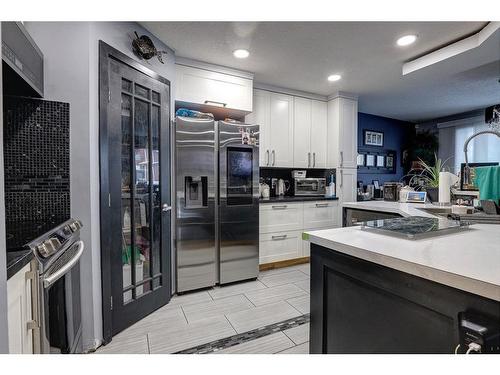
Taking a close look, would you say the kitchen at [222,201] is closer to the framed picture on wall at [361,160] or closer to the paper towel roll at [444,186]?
the paper towel roll at [444,186]

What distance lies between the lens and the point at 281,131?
3.38 meters

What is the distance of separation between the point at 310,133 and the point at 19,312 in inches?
136

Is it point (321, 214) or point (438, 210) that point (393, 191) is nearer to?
point (321, 214)

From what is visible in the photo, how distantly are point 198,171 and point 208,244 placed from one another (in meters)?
0.75

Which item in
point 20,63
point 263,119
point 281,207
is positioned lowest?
point 281,207

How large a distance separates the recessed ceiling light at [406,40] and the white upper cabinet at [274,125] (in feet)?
4.74

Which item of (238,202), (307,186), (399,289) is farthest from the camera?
(307,186)

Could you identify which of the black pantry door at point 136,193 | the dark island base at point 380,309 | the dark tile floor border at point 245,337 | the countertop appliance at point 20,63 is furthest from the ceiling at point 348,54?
the dark tile floor border at point 245,337

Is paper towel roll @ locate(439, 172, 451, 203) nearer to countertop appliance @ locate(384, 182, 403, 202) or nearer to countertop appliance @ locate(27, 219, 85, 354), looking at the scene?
countertop appliance @ locate(384, 182, 403, 202)

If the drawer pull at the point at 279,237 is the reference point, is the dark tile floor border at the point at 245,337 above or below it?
below

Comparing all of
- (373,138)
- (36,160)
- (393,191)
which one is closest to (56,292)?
(36,160)

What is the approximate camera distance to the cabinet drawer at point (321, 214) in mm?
3311

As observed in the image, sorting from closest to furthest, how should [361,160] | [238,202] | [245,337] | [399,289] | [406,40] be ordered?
[399,289]
[245,337]
[406,40]
[238,202]
[361,160]

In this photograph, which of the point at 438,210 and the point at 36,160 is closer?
the point at 36,160
